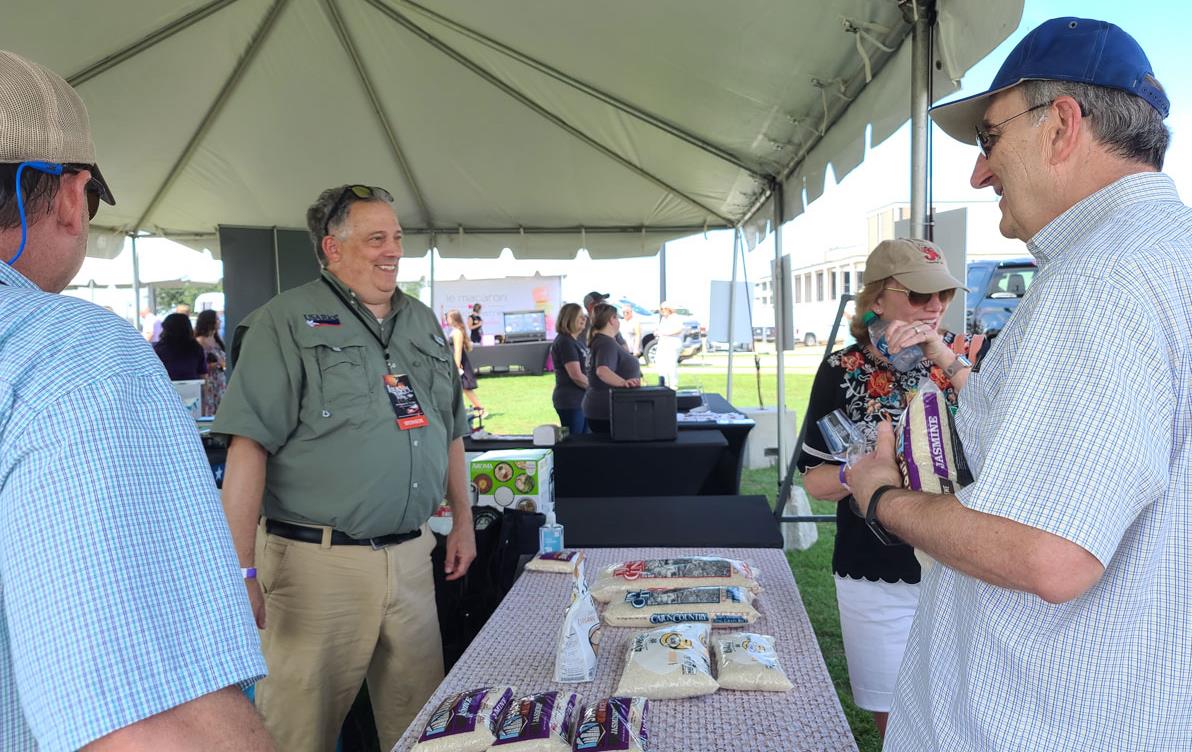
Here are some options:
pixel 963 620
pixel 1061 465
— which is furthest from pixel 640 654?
pixel 1061 465

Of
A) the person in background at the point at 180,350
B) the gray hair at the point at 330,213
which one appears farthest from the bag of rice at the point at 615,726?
the person in background at the point at 180,350

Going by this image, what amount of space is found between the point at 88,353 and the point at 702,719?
109 centimetres

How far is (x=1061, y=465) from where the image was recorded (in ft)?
2.44

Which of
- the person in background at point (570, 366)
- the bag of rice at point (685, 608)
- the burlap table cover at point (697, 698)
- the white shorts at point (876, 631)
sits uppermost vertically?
the person in background at point (570, 366)

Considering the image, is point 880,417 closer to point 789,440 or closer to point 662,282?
point 789,440

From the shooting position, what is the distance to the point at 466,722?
3.90 feet

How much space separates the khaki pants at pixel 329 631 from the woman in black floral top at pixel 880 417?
4.05 feet

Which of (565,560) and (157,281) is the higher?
(157,281)

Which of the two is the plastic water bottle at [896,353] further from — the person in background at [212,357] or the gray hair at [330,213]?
the person in background at [212,357]

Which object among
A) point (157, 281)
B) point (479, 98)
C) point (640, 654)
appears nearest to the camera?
point (640, 654)

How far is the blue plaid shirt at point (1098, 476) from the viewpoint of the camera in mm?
741

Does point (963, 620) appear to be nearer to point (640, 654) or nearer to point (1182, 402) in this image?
point (1182, 402)

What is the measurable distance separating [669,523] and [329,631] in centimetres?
113

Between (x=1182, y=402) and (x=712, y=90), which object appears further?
(x=712, y=90)
